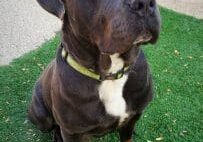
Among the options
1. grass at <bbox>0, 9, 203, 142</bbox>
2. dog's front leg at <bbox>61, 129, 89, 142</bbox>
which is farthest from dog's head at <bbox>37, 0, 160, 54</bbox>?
grass at <bbox>0, 9, 203, 142</bbox>

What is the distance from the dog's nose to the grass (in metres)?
1.42

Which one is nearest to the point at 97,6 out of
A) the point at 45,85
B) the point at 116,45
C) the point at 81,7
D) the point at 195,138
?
the point at 81,7

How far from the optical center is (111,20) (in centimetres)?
194

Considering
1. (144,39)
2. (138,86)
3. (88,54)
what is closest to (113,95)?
(138,86)

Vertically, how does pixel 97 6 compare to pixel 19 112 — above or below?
above

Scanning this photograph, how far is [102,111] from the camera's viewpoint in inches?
93.7

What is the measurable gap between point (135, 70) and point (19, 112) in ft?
4.43

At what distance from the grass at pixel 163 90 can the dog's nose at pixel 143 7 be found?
1420mm

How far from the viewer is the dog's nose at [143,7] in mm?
1816

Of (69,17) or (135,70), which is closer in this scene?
(69,17)

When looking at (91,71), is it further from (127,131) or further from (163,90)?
(163,90)

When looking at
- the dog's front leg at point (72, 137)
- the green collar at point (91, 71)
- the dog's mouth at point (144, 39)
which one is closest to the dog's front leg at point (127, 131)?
the dog's front leg at point (72, 137)

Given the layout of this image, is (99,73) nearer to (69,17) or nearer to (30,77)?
(69,17)

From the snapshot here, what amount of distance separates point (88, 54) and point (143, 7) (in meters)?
0.48
